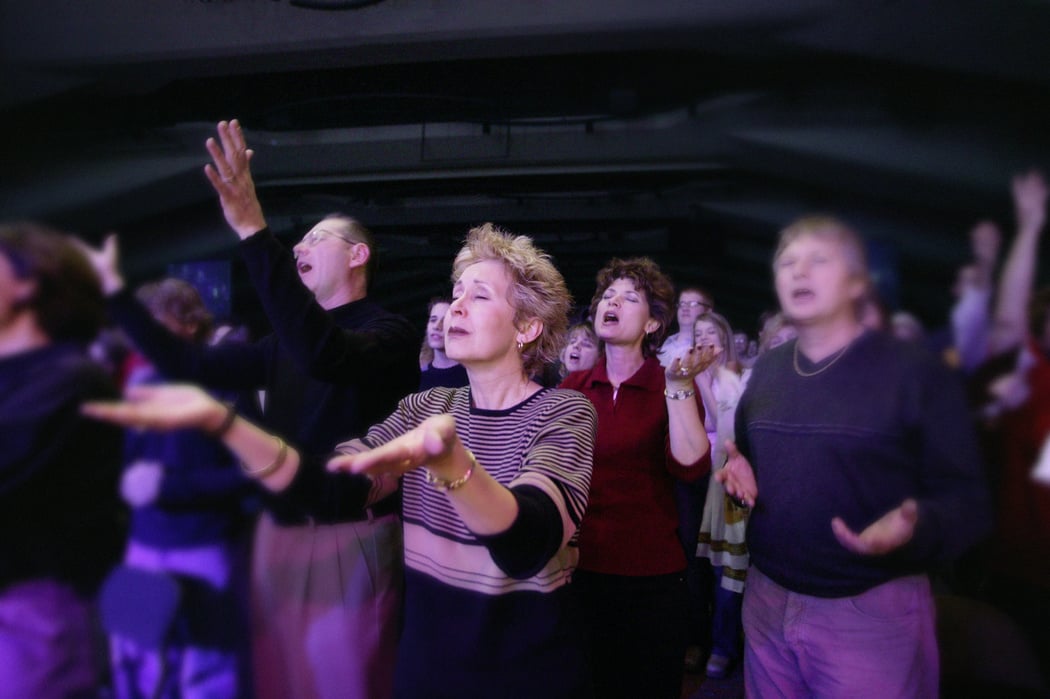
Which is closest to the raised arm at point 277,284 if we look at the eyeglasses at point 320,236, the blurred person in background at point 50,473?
the eyeglasses at point 320,236

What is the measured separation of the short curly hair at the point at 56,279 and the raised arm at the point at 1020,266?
121 centimetres

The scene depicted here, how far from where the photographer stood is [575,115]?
1186mm

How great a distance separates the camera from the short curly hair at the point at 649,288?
1.67 m

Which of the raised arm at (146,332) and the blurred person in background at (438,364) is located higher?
the raised arm at (146,332)

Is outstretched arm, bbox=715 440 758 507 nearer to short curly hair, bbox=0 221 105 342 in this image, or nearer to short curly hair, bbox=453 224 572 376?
short curly hair, bbox=453 224 572 376

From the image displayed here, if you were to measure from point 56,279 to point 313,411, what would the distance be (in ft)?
1.45

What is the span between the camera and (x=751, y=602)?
1.30 m

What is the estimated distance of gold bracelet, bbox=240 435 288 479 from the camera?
1.05 metres

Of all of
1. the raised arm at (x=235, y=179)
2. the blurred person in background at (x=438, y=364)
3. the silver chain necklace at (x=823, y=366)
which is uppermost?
the raised arm at (x=235, y=179)

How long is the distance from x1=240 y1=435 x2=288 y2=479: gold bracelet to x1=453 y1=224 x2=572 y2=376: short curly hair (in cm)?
47

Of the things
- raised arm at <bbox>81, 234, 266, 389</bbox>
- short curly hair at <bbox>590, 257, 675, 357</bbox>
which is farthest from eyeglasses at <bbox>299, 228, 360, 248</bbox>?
short curly hair at <bbox>590, 257, 675, 357</bbox>

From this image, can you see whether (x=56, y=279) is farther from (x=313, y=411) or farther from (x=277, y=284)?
(x=313, y=411)

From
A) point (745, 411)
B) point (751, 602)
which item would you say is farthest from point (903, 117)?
point (751, 602)

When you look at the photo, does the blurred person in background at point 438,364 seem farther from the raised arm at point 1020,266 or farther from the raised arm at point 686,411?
the raised arm at point 1020,266
